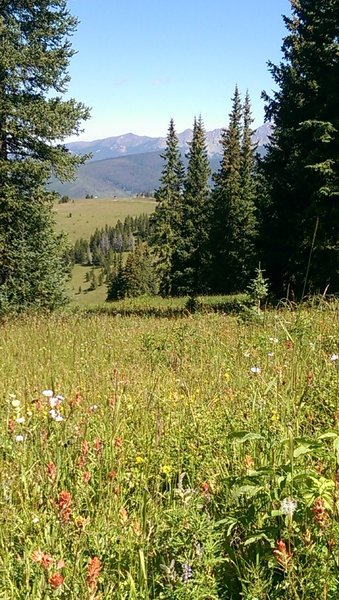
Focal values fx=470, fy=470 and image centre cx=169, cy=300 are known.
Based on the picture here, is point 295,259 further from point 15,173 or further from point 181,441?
point 181,441

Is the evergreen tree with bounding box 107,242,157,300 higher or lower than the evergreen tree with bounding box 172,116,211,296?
lower

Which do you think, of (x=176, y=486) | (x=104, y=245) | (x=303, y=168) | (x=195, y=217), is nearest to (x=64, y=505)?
(x=176, y=486)

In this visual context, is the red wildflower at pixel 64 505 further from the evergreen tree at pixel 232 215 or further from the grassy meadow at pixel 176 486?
the evergreen tree at pixel 232 215

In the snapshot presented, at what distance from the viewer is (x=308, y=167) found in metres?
13.4

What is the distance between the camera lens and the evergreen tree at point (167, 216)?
4950cm

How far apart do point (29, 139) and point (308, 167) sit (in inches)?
325

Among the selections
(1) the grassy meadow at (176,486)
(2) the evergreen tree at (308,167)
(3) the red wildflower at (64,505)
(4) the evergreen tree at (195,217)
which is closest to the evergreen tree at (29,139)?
(2) the evergreen tree at (308,167)

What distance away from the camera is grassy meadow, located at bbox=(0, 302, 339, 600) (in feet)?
5.34

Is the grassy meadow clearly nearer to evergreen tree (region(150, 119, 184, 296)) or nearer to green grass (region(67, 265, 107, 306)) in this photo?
evergreen tree (region(150, 119, 184, 296))

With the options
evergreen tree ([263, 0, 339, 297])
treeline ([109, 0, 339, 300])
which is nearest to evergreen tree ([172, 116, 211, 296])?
treeline ([109, 0, 339, 300])

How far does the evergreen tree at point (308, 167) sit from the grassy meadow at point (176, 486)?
8.75m

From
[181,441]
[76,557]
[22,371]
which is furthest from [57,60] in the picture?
[76,557]

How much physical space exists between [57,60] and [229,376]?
502 inches

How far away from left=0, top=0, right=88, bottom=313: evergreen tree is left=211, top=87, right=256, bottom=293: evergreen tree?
24787mm
